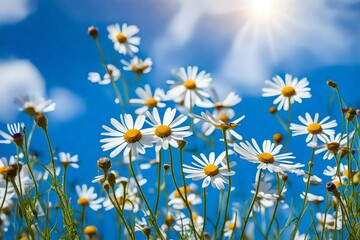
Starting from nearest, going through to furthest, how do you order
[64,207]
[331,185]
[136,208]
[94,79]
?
[331,185], [64,207], [136,208], [94,79]

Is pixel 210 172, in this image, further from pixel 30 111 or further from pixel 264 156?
pixel 30 111

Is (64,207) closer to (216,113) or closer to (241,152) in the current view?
(241,152)

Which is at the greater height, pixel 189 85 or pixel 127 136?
pixel 189 85

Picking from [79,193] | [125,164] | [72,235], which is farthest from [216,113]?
[72,235]

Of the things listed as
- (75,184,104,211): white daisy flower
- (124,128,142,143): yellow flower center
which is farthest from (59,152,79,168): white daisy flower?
(124,128,142,143): yellow flower center

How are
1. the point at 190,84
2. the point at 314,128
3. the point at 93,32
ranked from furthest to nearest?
1. the point at 190,84
2. the point at 93,32
3. the point at 314,128

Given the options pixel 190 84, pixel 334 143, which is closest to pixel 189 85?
pixel 190 84
